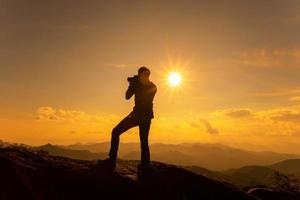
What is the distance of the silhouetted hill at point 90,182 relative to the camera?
35.2 feet

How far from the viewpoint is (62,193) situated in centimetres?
1098

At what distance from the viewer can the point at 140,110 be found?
1273 cm

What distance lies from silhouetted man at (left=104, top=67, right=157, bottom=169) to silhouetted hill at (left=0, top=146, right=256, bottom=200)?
3.02 ft

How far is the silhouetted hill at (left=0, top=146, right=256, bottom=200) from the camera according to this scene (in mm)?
10719

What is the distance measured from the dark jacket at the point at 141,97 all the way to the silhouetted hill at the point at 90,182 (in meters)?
2.10

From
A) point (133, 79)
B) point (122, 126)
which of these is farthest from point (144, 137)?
point (133, 79)

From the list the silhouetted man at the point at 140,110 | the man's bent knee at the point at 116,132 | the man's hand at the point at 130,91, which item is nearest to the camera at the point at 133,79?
the silhouetted man at the point at 140,110

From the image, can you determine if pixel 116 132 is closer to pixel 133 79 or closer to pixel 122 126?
pixel 122 126

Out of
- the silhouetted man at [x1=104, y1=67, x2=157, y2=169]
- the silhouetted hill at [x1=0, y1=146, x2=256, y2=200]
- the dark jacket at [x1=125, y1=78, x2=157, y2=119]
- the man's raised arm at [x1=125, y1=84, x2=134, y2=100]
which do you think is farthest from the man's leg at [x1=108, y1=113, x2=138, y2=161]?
the silhouetted hill at [x1=0, y1=146, x2=256, y2=200]

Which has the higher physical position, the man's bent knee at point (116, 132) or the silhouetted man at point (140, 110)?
the silhouetted man at point (140, 110)

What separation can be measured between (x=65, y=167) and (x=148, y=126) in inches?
122

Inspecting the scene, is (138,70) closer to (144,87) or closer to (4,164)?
(144,87)

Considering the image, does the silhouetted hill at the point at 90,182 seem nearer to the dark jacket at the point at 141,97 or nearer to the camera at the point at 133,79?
the dark jacket at the point at 141,97

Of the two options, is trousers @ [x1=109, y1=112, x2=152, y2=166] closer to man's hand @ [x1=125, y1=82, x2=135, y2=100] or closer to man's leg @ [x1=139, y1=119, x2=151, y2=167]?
man's leg @ [x1=139, y1=119, x2=151, y2=167]
